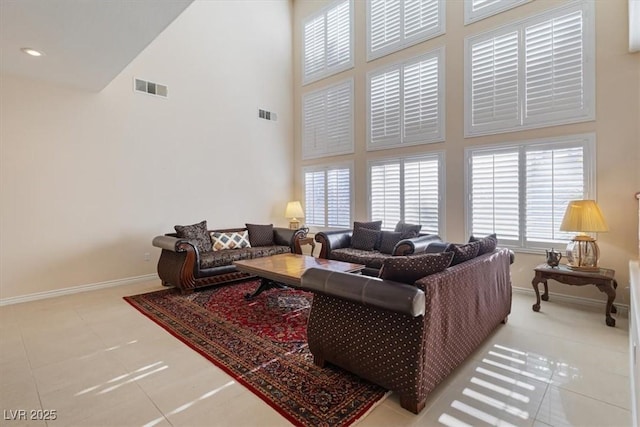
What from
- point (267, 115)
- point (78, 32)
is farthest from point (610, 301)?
point (267, 115)

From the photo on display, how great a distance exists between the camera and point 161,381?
2.22 metres

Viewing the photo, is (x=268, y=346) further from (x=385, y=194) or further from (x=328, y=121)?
(x=328, y=121)

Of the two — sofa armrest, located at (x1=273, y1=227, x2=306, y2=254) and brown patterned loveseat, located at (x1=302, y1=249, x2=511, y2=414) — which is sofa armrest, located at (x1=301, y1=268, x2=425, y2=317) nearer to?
brown patterned loveseat, located at (x1=302, y1=249, x2=511, y2=414)

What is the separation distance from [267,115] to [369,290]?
5.70 m

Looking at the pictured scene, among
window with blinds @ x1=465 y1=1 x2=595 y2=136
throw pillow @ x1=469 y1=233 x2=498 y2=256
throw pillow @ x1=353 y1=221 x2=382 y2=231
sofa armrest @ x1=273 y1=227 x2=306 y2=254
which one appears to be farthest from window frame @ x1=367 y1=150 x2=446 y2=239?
throw pillow @ x1=469 y1=233 x2=498 y2=256

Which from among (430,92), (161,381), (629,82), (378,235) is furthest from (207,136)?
(629,82)

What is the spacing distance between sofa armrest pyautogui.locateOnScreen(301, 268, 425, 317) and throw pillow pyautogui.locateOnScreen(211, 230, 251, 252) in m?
3.05

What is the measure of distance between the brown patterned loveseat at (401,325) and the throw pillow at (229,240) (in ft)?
9.87

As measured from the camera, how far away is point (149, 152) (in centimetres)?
513

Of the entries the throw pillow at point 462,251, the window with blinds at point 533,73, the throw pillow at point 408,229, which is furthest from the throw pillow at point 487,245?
the window with blinds at point 533,73

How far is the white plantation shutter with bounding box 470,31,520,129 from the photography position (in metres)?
4.35

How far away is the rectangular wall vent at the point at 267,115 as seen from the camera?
21.9 ft

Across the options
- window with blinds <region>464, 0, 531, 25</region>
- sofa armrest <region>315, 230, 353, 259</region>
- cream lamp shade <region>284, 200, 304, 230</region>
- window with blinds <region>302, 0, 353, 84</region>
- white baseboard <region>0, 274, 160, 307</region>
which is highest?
window with blinds <region>302, 0, 353, 84</region>

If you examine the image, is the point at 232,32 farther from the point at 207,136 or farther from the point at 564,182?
the point at 564,182
